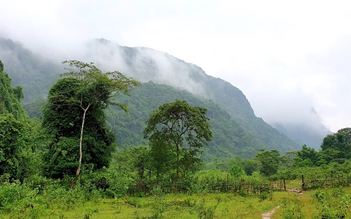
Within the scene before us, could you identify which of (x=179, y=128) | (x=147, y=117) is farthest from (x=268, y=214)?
(x=147, y=117)

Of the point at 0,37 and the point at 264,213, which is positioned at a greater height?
the point at 0,37

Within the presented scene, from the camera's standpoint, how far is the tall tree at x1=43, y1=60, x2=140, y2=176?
2234cm

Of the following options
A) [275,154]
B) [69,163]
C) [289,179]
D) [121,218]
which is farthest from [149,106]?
[121,218]

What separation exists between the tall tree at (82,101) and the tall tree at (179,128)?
335 cm

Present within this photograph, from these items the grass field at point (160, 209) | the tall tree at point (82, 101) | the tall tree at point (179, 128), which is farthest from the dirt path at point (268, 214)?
the tall tree at point (82, 101)

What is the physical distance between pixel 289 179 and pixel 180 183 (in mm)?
17227

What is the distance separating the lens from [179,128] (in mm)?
Result: 25719

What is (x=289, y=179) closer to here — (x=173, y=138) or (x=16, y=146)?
(x=173, y=138)

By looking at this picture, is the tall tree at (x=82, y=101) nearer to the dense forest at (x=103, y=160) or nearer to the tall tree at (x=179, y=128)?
the dense forest at (x=103, y=160)

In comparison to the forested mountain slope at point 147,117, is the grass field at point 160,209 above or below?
below

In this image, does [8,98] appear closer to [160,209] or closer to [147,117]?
[160,209]

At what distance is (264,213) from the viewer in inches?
562

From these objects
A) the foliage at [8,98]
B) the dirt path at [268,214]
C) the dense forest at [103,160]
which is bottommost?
the dirt path at [268,214]

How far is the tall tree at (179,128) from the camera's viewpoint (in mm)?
24203
